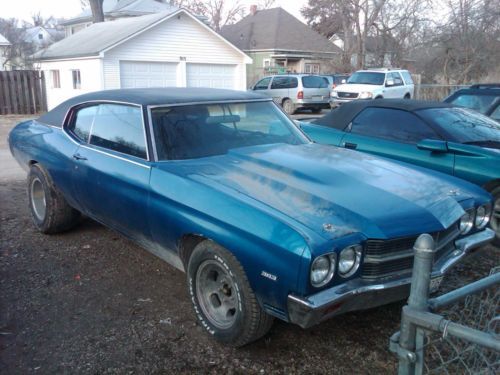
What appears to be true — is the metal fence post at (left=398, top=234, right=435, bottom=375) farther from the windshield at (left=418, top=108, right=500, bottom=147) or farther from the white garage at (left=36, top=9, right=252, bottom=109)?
the white garage at (left=36, top=9, right=252, bottom=109)

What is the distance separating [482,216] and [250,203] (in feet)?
6.41

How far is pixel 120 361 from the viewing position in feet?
10.2

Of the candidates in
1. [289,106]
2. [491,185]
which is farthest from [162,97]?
[289,106]

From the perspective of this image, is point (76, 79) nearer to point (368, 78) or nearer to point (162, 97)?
point (368, 78)

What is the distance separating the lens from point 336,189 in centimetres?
329

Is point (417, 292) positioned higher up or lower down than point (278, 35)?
lower down

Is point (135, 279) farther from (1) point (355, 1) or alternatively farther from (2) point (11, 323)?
(1) point (355, 1)

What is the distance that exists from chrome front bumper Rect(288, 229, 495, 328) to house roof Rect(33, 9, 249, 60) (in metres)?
18.8

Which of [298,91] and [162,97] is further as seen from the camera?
[298,91]

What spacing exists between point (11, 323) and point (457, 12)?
28.7m

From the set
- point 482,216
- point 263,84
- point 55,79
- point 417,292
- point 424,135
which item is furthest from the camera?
point 55,79

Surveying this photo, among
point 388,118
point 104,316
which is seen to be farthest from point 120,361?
point 388,118

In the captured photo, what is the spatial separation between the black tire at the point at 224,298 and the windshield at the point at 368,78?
1860 cm

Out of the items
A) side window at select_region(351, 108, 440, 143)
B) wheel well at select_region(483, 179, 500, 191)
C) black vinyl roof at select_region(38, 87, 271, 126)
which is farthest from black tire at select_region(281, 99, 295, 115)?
black vinyl roof at select_region(38, 87, 271, 126)
